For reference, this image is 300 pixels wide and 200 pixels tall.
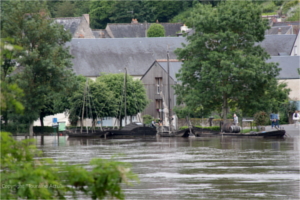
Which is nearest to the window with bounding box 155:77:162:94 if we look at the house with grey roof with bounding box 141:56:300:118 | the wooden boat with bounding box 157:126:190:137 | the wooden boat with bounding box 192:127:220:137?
the house with grey roof with bounding box 141:56:300:118

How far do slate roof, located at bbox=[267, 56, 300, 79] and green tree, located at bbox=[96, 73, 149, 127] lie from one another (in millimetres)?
14978

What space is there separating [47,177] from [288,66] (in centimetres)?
5821

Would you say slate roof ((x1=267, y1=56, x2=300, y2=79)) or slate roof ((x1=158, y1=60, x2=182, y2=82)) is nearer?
slate roof ((x1=267, y1=56, x2=300, y2=79))

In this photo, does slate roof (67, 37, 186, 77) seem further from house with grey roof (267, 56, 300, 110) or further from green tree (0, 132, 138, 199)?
green tree (0, 132, 138, 199)

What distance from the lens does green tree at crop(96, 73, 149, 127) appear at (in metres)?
61.5

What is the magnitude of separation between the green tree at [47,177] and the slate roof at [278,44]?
240 feet

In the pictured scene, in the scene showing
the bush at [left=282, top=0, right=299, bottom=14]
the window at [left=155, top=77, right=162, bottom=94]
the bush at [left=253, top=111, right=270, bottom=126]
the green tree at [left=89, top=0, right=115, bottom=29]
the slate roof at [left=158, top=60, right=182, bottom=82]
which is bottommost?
the bush at [left=253, top=111, right=270, bottom=126]

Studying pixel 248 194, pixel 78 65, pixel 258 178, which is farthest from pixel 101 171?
pixel 78 65

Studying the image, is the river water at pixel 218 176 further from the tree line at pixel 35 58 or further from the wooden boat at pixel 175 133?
the wooden boat at pixel 175 133

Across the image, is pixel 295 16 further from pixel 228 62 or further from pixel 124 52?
pixel 228 62

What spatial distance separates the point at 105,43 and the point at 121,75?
51.1 ft

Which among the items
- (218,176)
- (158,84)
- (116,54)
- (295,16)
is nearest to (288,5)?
(295,16)

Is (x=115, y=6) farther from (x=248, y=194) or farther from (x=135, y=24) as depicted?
(x=248, y=194)

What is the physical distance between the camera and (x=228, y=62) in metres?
44.1
